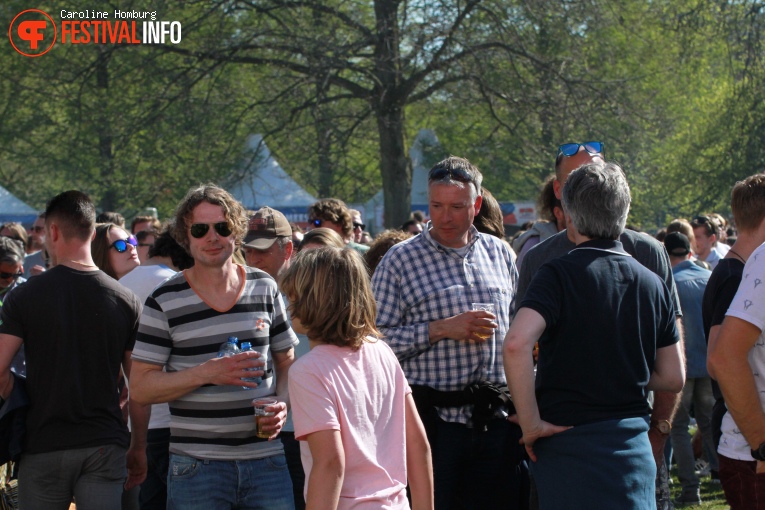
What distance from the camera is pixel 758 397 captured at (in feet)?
10.5

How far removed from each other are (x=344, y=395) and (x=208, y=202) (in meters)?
1.21

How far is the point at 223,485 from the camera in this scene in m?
3.52

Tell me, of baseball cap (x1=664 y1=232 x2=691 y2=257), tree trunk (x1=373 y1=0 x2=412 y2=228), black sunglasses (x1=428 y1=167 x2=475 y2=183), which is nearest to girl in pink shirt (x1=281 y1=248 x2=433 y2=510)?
black sunglasses (x1=428 y1=167 x2=475 y2=183)

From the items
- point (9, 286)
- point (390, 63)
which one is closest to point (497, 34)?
point (390, 63)

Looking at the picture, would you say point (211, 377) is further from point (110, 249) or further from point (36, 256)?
point (36, 256)

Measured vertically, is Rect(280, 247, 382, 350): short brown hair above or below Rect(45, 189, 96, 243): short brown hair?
below

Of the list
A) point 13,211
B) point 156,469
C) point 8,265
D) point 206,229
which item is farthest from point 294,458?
point 13,211

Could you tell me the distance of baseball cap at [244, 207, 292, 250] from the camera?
5.07 m

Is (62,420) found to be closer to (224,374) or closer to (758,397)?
(224,374)

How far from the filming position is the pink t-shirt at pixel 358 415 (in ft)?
9.33

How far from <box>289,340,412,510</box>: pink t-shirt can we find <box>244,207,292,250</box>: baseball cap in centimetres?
214

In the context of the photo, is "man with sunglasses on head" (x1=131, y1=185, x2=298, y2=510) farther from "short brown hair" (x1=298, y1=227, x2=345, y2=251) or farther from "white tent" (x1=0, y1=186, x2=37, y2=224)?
"white tent" (x1=0, y1=186, x2=37, y2=224)
